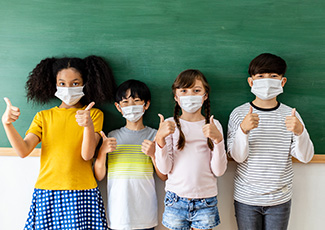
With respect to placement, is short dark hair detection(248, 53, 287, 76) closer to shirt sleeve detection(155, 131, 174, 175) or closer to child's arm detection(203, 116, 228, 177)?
child's arm detection(203, 116, 228, 177)

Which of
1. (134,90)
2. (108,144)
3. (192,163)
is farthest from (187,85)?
(108,144)

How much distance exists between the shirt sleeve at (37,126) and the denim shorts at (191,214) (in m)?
0.81

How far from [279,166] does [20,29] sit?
167 centimetres

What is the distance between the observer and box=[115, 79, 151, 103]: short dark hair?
62.7 inches

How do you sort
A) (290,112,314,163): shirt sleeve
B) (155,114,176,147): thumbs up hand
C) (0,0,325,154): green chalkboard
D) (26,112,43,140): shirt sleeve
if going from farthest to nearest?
(0,0,325,154): green chalkboard
(26,112,43,140): shirt sleeve
(290,112,314,163): shirt sleeve
(155,114,176,147): thumbs up hand

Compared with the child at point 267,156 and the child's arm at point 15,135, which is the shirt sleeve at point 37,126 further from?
the child at point 267,156

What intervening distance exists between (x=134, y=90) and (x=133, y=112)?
0.41 feet

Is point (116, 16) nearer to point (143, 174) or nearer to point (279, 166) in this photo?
point (143, 174)

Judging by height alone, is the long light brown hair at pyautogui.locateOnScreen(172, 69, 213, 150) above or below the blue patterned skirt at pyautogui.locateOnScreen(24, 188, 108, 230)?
above

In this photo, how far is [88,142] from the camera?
4.87 ft

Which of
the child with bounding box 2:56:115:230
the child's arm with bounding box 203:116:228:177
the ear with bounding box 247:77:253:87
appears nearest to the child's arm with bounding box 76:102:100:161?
the child with bounding box 2:56:115:230

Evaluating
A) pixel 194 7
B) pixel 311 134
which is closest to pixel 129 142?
pixel 194 7

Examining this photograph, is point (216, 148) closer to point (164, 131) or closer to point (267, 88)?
point (164, 131)

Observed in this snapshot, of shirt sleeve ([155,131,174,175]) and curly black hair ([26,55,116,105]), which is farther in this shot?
curly black hair ([26,55,116,105])
